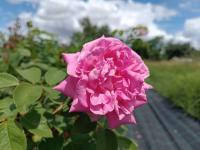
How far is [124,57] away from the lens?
0.72m

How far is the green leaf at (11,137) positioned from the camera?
68 cm

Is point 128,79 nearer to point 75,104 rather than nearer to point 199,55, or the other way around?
point 75,104

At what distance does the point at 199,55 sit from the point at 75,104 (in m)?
17.7

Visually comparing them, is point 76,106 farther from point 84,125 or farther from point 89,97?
point 84,125

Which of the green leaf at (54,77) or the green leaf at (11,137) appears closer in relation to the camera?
the green leaf at (11,137)

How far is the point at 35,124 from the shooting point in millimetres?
774

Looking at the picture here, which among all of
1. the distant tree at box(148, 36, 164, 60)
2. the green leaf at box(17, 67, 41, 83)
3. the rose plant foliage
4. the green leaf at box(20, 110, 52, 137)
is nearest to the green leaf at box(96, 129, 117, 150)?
the rose plant foliage

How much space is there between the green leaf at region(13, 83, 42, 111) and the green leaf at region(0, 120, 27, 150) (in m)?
0.04

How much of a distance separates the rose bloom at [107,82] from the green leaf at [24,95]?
7 cm

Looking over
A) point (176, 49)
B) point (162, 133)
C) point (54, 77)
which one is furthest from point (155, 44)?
point (176, 49)

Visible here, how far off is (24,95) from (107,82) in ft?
0.53

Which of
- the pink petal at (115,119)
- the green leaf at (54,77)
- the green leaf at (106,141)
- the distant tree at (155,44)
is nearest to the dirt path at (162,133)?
the distant tree at (155,44)

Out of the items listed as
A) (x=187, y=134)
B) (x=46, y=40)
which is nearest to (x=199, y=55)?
(x=187, y=134)

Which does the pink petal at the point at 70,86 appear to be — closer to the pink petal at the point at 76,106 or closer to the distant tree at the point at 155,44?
the pink petal at the point at 76,106
